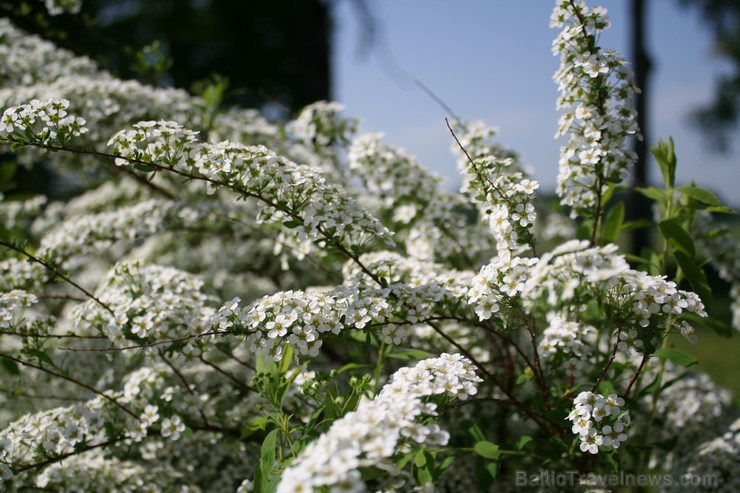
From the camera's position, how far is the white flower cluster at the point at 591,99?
1.97 metres

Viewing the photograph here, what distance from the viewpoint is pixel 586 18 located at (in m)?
1.97

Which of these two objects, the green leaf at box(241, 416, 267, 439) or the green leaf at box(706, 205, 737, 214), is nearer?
the green leaf at box(241, 416, 267, 439)

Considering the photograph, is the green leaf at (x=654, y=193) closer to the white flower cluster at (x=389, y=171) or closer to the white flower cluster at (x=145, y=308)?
the white flower cluster at (x=389, y=171)

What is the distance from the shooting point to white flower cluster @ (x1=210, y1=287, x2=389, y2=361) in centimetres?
175

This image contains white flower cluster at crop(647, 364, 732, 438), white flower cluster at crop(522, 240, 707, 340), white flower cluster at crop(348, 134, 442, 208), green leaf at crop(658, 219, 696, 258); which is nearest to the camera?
white flower cluster at crop(522, 240, 707, 340)

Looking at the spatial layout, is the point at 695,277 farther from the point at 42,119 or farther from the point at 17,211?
the point at 17,211

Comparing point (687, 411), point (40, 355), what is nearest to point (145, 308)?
point (40, 355)

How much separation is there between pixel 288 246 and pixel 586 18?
54.1 inches

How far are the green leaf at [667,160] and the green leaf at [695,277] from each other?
1.14 feet

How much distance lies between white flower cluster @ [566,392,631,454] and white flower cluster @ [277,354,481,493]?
343 millimetres

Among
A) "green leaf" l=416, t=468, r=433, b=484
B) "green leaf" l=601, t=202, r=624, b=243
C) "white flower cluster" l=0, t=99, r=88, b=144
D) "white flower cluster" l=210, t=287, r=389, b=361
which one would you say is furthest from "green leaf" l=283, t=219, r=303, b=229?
"green leaf" l=601, t=202, r=624, b=243

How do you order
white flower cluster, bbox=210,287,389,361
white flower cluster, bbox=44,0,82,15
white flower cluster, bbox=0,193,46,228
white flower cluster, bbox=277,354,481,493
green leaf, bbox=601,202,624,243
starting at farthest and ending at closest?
white flower cluster, bbox=0,193,46,228 → white flower cluster, bbox=44,0,82,15 → green leaf, bbox=601,202,624,243 → white flower cluster, bbox=210,287,389,361 → white flower cluster, bbox=277,354,481,493

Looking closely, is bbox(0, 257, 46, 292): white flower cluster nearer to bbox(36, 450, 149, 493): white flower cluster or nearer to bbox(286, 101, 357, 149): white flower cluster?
bbox(36, 450, 149, 493): white flower cluster

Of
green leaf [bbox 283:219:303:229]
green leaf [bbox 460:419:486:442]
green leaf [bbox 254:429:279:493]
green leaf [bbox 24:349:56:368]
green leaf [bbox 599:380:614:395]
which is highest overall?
green leaf [bbox 283:219:303:229]
